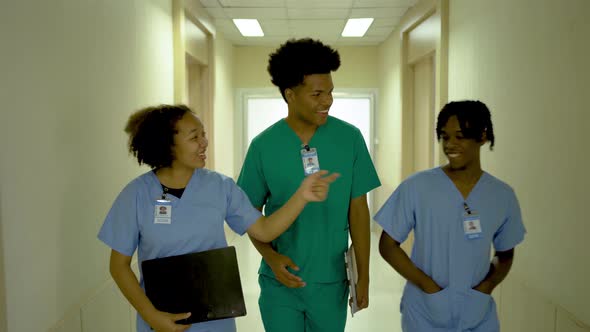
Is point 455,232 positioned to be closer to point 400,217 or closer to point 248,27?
point 400,217

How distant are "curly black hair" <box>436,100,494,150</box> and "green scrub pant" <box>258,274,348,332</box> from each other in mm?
716

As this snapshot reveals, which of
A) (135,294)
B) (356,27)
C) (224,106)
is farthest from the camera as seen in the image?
(224,106)

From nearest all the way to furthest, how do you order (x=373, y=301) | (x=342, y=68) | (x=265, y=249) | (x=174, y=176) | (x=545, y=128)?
(x=174, y=176) → (x=265, y=249) → (x=545, y=128) → (x=373, y=301) → (x=342, y=68)

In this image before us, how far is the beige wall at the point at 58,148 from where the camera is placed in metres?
1.71

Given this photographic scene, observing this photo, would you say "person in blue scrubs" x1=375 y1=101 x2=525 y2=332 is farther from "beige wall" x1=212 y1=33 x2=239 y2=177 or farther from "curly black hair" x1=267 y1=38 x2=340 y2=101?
"beige wall" x1=212 y1=33 x2=239 y2=177

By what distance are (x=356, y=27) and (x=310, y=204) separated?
4.92m

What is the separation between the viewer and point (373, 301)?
442 cm

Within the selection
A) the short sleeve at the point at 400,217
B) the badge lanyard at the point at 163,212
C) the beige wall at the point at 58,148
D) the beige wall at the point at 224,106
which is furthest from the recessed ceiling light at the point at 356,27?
the badge lanyard at the point at 163,212

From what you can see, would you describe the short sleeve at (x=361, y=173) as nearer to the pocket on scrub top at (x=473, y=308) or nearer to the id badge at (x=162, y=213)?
the pocket on scrub top at (x=473, y=308)

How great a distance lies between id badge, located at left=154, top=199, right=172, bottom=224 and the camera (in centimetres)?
158

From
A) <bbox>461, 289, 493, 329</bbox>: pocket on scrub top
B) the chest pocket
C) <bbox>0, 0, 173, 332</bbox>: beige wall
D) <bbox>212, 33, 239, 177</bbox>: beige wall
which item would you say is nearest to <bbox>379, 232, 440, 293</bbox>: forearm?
<bbox>461, 289, 493, 329</bbox>: pocket on scrub top

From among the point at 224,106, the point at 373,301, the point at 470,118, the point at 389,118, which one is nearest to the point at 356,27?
the point at 389,118

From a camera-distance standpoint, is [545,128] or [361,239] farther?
[545,128]

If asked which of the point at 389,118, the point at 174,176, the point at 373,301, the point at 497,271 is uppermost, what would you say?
the point at 389,118
